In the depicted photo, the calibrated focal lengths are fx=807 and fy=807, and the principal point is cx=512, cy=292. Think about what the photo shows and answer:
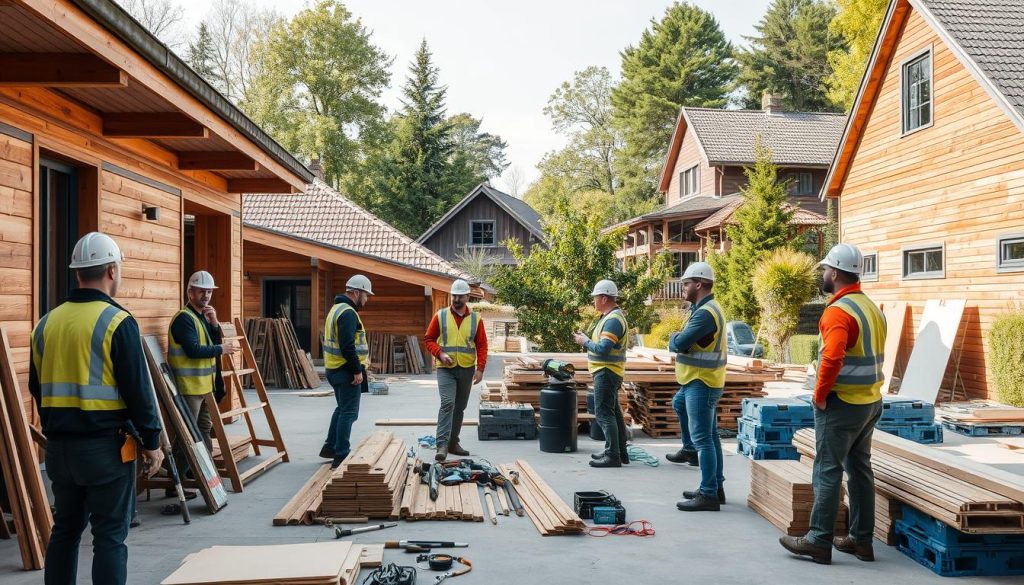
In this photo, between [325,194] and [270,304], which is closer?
[270,304]

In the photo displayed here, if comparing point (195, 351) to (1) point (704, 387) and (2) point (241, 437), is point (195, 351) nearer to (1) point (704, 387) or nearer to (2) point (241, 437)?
(2) point (241, 437)

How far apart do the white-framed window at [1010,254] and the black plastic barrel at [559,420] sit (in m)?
8.85

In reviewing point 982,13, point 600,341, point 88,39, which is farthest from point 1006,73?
point 88,39

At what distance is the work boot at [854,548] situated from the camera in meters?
5.95

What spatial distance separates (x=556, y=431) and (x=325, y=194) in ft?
58.7

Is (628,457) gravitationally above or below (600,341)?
below

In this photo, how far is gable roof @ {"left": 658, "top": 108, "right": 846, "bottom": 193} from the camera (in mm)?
35344

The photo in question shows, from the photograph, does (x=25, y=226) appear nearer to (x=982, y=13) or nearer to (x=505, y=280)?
(x=505, y=280)

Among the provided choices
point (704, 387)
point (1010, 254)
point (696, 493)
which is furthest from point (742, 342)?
point (696, 493)

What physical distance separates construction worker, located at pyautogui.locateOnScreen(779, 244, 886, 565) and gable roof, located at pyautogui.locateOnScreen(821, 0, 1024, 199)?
31.9 feet

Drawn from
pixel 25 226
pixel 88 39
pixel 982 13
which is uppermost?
pixel 982 13

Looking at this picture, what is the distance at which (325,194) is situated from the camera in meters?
26.0

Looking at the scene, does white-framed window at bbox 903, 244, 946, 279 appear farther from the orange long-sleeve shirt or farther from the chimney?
the chimney

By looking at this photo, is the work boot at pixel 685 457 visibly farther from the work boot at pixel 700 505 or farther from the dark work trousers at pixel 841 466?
the dark work trousers at pixel 841 466
